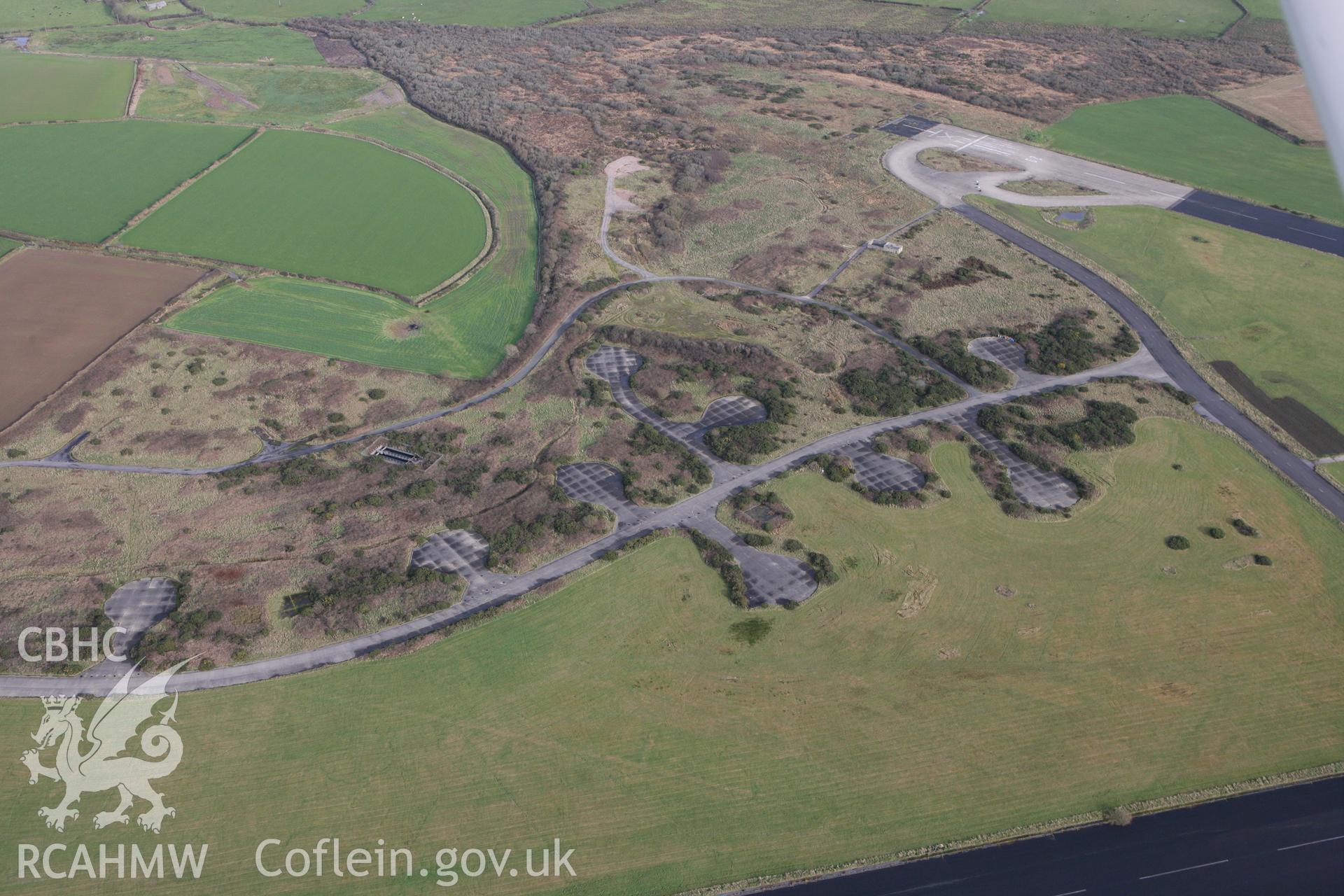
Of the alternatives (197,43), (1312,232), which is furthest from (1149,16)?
(197,43)

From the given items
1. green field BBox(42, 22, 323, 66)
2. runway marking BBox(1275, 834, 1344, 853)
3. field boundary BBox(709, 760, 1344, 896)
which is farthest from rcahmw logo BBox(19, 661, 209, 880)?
green field BBox(42, 22, 323, 66)

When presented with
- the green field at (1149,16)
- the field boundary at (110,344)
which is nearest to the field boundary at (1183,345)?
the field boundary at (110,344)

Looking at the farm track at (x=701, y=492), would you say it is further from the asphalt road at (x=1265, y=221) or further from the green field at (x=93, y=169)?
the green field at (x=93, y=169)

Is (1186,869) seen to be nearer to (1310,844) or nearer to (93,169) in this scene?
(1310,844)

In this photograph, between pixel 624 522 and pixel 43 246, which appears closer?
pixel 624 522

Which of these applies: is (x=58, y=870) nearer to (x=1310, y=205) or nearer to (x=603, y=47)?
(x=1310, y=205)

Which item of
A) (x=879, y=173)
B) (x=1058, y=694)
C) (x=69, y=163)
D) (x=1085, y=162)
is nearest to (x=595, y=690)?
(x=1058, y=694)
